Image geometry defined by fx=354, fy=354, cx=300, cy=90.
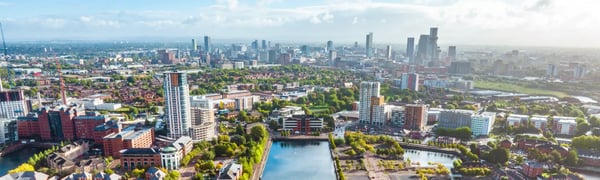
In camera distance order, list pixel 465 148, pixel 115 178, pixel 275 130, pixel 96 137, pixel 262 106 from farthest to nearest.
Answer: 1. pixel 262 106
2. pixel 275 130
3. pixel 96 137
4. pixel 465 148
5. pixel 115 178

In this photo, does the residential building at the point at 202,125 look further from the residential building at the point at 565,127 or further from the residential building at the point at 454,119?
the residential building at the point at 565,127

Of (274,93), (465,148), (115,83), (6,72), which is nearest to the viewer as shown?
(465,148)

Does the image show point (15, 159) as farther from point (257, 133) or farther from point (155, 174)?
point (257, 133)

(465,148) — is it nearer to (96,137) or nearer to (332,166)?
(332,166)

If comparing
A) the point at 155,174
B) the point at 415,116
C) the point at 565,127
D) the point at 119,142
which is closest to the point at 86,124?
the point at 119,142

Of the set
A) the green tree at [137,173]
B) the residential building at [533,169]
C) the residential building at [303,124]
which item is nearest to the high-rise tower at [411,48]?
the residential building at [303,124]

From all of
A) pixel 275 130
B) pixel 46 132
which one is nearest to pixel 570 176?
pixel 275 130
